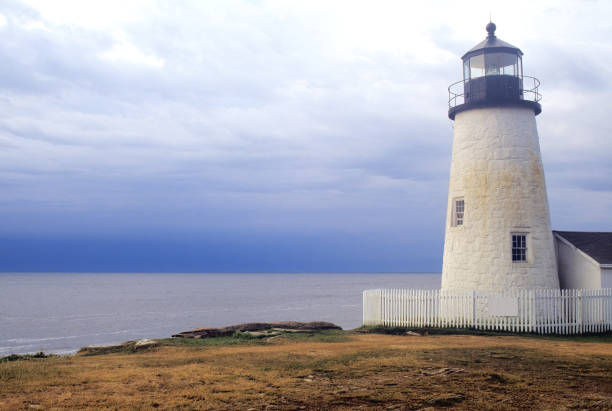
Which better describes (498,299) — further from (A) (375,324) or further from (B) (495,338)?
(A) (375,324)

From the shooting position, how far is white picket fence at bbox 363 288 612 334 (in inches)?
763

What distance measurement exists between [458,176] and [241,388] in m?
15.2

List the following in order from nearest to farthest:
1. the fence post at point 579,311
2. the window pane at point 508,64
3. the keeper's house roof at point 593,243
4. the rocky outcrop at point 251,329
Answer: the rocky outcrop at point 251,329, the fence post at point 579,311, the keeper's house roof at point 593,243, the window pane at point 508,64

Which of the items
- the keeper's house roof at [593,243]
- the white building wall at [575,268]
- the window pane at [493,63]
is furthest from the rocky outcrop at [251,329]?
the window pane at [493,63]

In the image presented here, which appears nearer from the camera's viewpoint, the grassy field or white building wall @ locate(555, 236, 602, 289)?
the grassy field

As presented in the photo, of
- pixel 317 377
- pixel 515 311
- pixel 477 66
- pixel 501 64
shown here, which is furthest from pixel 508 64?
pixel 317 377

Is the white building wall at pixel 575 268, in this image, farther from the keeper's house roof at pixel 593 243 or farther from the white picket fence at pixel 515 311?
the white picket fence at pixel 515 311

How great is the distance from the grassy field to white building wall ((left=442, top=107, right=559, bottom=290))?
565 cm

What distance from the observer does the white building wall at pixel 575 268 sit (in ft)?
68.4

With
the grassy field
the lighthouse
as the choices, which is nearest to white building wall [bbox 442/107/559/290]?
the lighthouse

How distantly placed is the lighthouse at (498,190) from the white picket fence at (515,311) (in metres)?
0.94

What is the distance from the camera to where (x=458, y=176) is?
22062 mm

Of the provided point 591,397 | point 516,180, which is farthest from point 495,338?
point 591,397

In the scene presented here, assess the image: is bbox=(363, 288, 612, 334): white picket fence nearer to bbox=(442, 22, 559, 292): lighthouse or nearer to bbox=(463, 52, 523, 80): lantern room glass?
bbox=(442, 22, 559, 292): lighthouse
